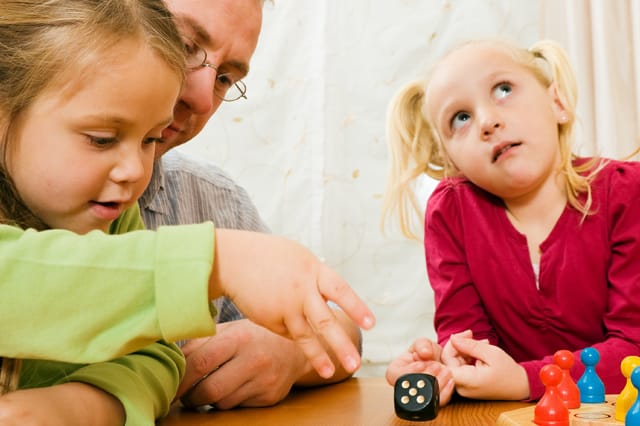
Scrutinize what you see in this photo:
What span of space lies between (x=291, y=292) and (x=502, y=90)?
833 millimetres

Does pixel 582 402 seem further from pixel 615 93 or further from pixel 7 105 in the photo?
pixel 615 93

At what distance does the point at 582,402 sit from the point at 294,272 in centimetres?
46

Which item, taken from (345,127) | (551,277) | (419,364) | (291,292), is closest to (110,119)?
(291,292)

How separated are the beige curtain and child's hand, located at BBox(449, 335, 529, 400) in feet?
3.14

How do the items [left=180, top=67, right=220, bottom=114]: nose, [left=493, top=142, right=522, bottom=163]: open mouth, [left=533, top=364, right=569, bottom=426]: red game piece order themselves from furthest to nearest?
[left=493, top=142, right=522, bottom=163]: open mouth
[left=180, top=67, right=220, bottom=114]: nose
[left=533, top=364, right=569, bottom=426]: red game piece

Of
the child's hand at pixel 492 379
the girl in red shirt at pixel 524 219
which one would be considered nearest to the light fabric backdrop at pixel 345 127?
the girl in red shirt at pixel 524 219

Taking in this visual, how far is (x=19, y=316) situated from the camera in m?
0.61

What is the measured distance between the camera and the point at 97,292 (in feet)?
1.99

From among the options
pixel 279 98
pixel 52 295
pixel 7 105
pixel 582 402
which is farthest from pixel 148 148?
pixel 279 98

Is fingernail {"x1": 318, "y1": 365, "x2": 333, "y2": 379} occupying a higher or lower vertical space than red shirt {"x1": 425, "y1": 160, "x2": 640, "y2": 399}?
higher

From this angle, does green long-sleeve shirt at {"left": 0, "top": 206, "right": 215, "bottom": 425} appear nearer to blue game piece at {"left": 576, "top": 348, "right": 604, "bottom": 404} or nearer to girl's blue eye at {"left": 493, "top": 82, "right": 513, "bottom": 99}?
blue game piece at {"left": 576, "top": 348, "right": 604, "bottom": 404}

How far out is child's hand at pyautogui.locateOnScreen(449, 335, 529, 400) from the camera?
37.7 inches

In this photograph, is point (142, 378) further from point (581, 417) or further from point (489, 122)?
point (489, 122)

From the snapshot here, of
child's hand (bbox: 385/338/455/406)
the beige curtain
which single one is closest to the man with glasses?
child's hand (bbox: 385/338/455/406)
